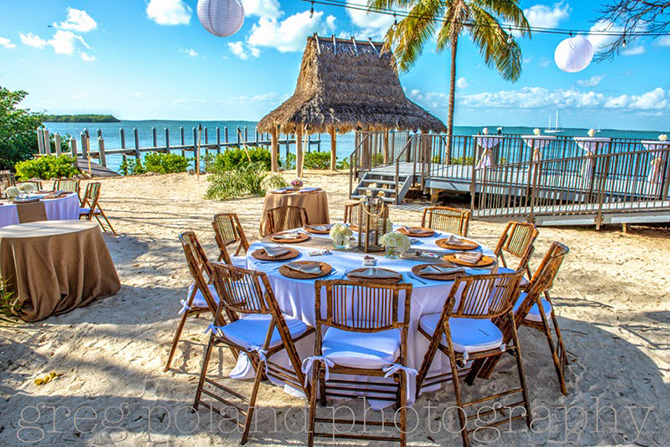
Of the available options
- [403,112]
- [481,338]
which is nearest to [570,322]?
[481,338]

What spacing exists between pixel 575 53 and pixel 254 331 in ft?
29.6

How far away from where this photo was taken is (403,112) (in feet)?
51.8

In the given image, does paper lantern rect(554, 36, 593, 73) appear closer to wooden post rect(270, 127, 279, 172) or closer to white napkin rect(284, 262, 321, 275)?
white napkin rect(284, 262, 321, 275)

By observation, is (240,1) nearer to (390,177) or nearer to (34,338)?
(34,338)

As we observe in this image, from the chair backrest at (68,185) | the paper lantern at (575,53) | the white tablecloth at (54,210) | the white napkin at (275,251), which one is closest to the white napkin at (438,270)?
the white napkin at (275,251)

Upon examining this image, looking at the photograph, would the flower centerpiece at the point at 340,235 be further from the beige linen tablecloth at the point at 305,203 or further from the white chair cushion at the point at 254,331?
the beige linen tablecloth at the point at 305,203

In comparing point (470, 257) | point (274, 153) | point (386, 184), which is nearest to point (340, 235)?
point (470, 257)

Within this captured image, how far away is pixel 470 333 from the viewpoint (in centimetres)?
265

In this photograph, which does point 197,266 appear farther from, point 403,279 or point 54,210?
point 54,210

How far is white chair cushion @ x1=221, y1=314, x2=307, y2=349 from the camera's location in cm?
260

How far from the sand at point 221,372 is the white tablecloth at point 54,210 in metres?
1.64

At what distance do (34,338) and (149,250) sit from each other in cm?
282

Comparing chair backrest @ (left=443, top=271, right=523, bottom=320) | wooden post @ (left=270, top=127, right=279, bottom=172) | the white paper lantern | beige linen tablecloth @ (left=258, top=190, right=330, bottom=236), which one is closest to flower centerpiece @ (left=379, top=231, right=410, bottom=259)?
chair backrest @ (left=443, top=271, right=523, bottom=320)

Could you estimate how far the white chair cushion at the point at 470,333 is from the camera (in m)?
2.53
